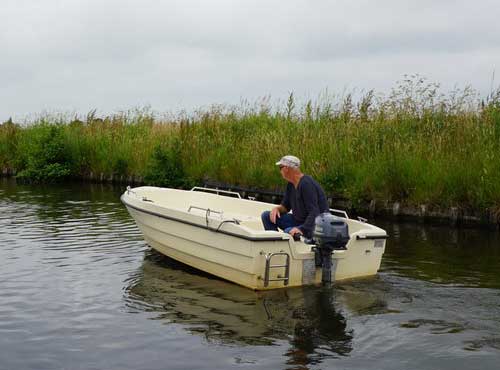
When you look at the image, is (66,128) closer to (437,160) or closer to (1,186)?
(1,186)

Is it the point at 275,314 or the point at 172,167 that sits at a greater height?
the point at 172,167

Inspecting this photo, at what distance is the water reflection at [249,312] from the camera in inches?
253

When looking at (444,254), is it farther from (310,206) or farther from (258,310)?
(258,310)

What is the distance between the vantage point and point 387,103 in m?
16.6

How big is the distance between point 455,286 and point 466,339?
2.04 metres

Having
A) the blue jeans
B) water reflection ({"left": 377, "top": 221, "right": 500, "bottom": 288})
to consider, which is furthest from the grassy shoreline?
the blue jeans

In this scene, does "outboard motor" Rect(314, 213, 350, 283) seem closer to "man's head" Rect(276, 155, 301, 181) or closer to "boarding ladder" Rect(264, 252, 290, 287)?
"boarding ladder" Rect(264, 252, 290, 287)

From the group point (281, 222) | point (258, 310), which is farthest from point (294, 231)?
point (258, 310)

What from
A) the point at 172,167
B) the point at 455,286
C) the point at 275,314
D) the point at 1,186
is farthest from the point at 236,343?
the point at 1,186

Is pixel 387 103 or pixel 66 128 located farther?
pixel 66 128

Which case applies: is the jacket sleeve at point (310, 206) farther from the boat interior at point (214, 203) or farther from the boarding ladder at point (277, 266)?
the boat interior at point (214, 203)

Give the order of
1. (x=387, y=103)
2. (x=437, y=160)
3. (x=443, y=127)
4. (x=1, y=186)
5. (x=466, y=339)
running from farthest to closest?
1. (x=1, y=186)
2. (x=387, y=103)
3. (x=443, y=127)
4. (x=437, y=160)
5. (x=466, y=339)

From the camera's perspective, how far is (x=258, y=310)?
746 centimetres

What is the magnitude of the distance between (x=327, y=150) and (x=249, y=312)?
9.27 meters
